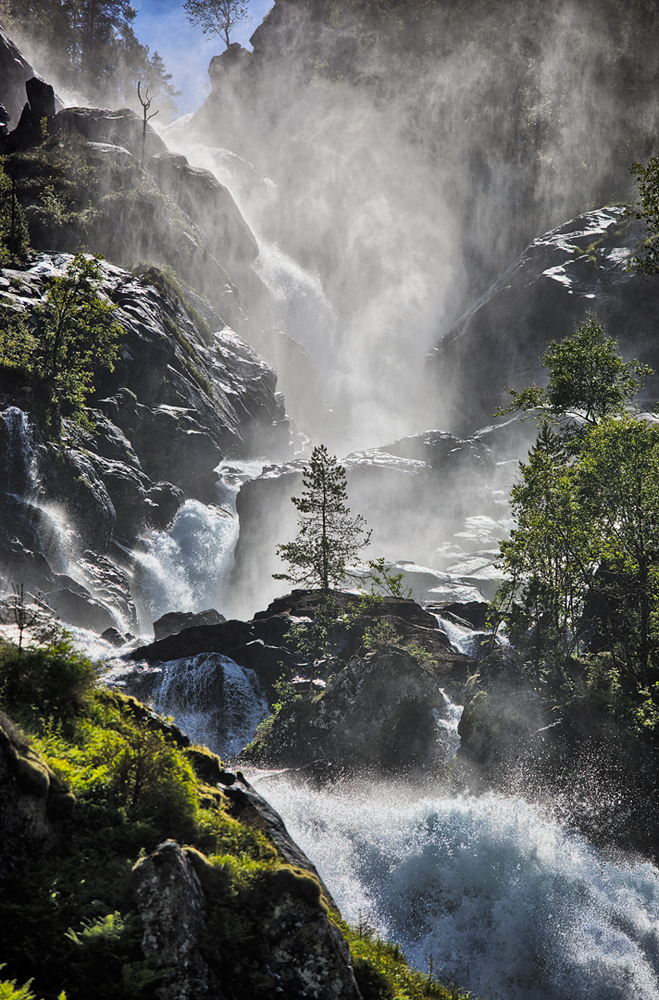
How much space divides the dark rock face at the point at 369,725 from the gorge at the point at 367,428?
15 centimetres

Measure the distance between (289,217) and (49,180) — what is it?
7517 cm

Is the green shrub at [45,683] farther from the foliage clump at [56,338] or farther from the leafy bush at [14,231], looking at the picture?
the leafy bush at [14,231]

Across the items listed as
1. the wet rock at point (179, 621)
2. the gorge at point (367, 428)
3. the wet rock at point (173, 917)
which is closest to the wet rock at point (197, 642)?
the gorge at point (367, 428)

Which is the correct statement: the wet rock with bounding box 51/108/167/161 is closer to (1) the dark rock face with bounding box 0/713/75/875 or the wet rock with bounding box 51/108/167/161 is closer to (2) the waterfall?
(2) the waterfall

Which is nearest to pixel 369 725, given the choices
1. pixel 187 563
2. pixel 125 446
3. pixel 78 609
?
pixel 78 609

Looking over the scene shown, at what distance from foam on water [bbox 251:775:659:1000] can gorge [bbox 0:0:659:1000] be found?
0.25ft

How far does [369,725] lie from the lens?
83.9ft

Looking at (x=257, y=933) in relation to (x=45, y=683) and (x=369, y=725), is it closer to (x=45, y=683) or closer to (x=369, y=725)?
(x=45, y=683)

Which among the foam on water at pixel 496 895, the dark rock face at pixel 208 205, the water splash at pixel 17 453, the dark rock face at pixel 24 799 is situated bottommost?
the foam on water at pixel 496 895

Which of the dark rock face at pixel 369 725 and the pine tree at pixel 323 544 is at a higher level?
the pine tree at pixel 323 544

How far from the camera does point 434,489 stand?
77.9m

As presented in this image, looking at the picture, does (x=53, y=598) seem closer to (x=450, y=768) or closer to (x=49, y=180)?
(x=450, y=768)

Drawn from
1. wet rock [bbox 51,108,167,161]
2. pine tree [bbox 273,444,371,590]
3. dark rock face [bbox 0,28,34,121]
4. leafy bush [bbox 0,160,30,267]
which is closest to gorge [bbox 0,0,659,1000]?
wet rock [bbox 51,108,167,161]

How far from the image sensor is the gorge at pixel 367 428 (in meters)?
17.2
